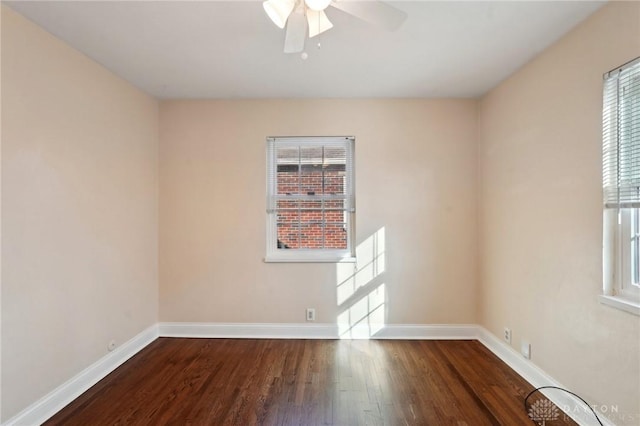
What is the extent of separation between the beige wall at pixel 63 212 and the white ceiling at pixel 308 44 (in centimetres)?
28

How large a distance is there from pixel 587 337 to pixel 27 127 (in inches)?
144

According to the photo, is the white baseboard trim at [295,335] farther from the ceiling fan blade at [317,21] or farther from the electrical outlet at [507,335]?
the ceiling fan blade at [317,21]

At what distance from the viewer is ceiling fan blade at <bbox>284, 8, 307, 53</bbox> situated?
1.47 metres

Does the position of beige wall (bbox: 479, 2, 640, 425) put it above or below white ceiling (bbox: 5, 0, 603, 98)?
below

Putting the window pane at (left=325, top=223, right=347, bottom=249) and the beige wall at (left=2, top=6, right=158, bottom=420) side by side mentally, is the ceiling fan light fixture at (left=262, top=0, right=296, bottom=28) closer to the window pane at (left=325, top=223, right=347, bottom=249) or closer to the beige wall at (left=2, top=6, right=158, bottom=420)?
the beige wall at (left=2, top=6, right=158, bottom=420)

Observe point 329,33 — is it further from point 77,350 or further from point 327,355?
point 77,350

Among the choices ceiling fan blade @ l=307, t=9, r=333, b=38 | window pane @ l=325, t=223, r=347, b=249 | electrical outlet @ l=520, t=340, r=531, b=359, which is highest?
ceiling fan blade @ l=307, t=9, r=333, b=38

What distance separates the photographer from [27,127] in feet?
6.22

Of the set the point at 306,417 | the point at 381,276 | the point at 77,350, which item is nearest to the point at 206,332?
the point at 77,350

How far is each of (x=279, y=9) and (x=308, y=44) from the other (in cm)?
88

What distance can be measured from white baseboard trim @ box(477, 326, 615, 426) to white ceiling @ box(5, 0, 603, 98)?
2.36 meters

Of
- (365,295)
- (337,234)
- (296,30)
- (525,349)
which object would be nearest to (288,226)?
(337,234)

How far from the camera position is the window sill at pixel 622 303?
63.0 inches

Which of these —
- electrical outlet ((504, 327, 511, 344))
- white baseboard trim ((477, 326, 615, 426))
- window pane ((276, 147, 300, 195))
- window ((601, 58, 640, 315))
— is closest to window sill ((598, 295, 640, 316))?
window ((601, 58, 640, 315))
